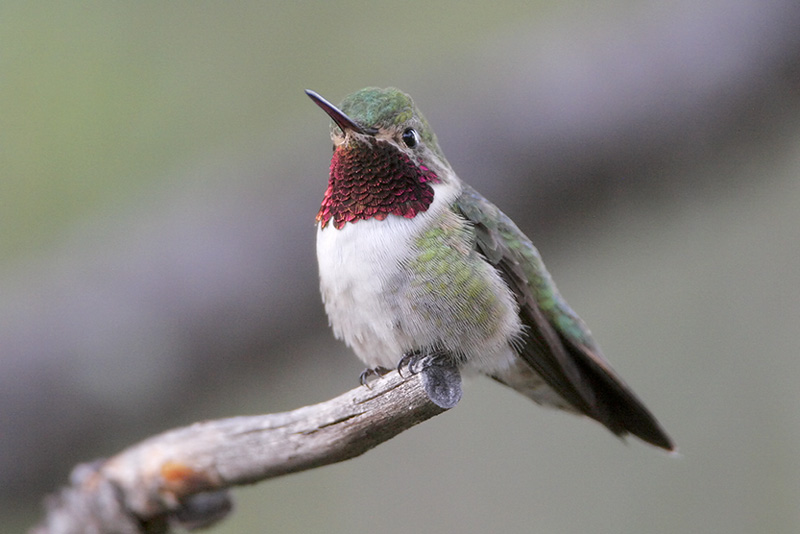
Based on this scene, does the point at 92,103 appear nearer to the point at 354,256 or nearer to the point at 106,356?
the point at 106,356

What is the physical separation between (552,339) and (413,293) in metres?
0.65

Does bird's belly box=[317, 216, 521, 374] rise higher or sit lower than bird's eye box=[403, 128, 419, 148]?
lower

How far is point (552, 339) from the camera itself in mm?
3158

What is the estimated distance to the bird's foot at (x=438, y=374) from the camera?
2402 millimetres

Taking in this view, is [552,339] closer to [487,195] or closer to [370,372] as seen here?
[370,372]

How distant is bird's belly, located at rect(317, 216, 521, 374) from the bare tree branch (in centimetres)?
31

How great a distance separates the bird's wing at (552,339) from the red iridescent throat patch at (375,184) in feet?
0.58

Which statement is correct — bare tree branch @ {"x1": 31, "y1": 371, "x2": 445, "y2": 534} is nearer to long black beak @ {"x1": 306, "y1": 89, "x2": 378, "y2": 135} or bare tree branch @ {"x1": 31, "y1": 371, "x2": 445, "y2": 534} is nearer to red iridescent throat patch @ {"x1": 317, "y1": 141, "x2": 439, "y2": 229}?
red iridescent throat patch @ {"x1": 317, "y1": 141, "x2": 439, "y2": 229}

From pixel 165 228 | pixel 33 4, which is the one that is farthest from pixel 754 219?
pixel 33 4

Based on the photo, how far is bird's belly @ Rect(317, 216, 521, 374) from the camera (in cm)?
280

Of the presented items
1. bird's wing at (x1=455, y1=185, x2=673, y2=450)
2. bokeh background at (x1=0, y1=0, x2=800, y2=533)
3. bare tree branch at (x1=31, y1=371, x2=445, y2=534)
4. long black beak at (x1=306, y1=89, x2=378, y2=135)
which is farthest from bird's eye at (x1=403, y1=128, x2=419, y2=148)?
bokeh background at (x1=0, y1=0, x2=800, y2=533)

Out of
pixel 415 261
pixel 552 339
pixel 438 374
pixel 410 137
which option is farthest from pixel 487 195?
pixel 438 374

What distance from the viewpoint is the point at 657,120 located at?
4.79 metres

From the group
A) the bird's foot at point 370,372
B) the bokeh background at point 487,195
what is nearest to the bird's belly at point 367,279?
the bird's foot at point 370,372
